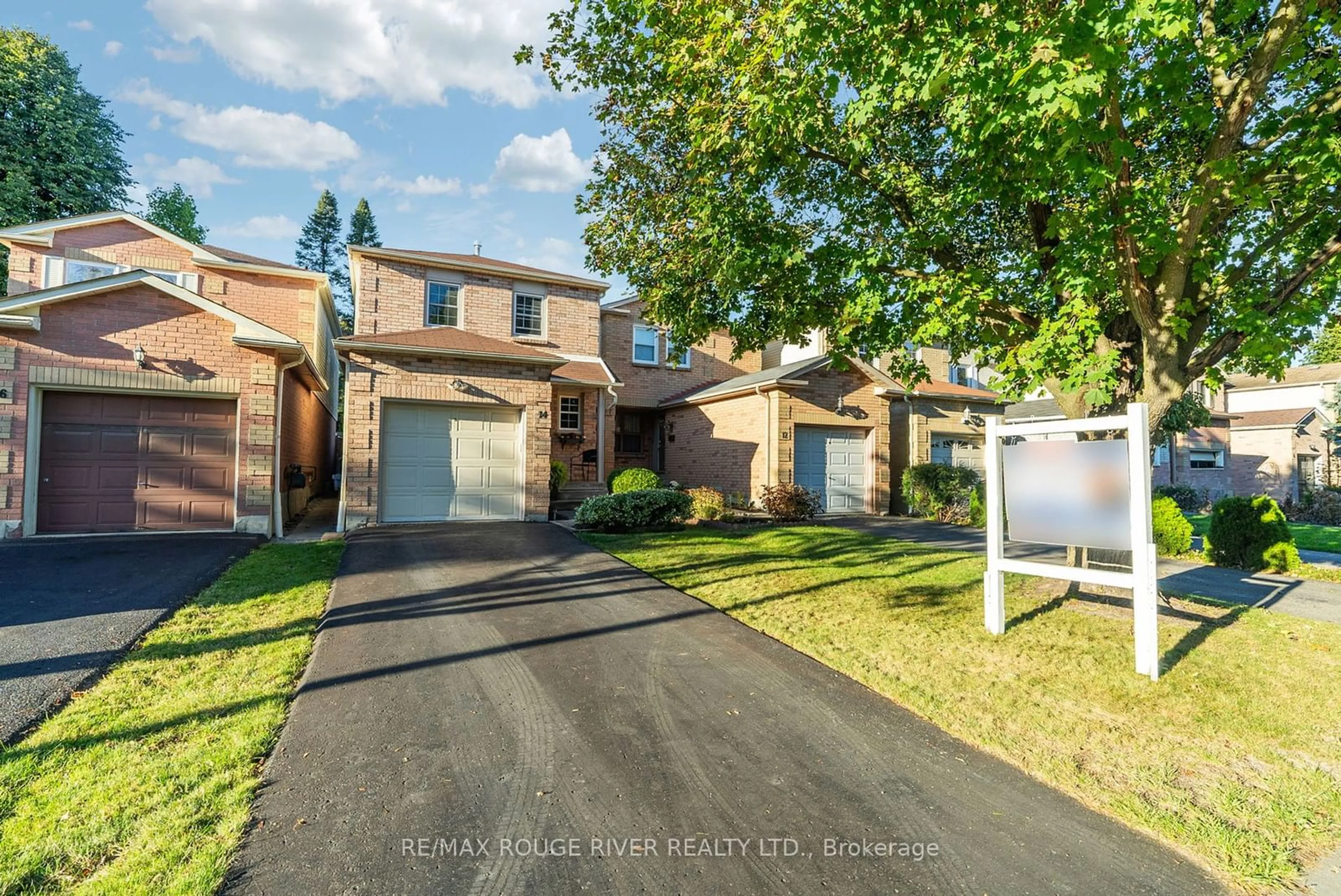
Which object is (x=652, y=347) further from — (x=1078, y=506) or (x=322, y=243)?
(x=322, y=243)

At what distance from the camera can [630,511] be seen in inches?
456

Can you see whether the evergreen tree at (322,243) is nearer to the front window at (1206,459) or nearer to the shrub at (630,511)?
the shrub at (630,511)

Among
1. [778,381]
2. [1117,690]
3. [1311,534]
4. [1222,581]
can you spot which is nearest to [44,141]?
[778,381]

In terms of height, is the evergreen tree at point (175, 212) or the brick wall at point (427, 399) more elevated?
the evergreen tree at point (175, 212)

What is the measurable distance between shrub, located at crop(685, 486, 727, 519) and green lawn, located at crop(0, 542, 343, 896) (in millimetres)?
9181

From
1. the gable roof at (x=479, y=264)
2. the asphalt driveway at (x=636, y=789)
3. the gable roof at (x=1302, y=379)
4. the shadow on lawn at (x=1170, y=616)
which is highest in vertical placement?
the gable roof at (x=479, y=264)

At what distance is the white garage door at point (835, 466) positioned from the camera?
630 inches

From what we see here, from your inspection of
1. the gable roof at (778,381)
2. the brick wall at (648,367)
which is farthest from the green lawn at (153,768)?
the brick wall at (648,367)

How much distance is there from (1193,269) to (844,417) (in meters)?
10.6

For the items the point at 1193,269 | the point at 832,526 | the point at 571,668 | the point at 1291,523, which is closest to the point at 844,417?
the point at 832,526

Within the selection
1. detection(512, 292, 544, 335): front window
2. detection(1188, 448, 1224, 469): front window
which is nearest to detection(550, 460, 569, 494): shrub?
detection(512, 292, 544, 335): front window

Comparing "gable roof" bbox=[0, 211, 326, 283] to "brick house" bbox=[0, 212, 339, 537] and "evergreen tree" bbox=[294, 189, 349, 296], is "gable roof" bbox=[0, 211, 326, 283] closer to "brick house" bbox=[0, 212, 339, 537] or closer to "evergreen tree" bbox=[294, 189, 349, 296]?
"brick house" bbox=[0, 212, 339, 537]

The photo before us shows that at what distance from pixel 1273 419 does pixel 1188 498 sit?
27.8 feet

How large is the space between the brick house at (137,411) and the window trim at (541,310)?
19.8 ft
